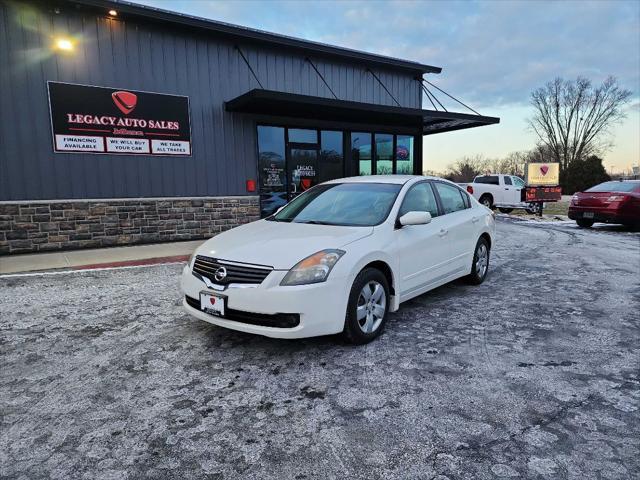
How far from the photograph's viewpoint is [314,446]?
2.48 meters

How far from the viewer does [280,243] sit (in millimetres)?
3838

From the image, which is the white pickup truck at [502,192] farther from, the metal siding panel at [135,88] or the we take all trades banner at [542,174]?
the metal siding panel at [135,88]

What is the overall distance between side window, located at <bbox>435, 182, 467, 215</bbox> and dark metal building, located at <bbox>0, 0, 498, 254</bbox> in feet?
17.2

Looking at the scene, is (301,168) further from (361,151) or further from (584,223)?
(584,223)

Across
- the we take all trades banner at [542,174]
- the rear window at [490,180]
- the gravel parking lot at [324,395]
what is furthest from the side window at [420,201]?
the rear window at [490,180]

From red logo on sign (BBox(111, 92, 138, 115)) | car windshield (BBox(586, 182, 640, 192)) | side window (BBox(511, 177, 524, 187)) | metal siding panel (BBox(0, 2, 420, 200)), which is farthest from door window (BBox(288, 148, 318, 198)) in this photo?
side window (BBox(511, 177, 524, 187))

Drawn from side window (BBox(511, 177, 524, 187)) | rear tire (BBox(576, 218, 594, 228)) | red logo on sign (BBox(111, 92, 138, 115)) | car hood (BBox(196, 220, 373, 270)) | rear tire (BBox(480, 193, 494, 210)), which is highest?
red logo on sign (BBox(111, 92, 138, 115))

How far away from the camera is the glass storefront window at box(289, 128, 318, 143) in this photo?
12.1 metres

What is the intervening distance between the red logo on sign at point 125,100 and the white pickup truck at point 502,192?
51.8 feet

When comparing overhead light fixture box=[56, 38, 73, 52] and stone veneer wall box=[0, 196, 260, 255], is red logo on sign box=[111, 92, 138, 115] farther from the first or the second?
stone veneer wall box=[0, 196, 260, 255]

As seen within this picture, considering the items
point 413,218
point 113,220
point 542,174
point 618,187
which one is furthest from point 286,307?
point 542,174

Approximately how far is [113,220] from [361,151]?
24.8 ft

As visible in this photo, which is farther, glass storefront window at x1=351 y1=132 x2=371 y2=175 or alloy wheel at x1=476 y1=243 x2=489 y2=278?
glass storefront window at x1=351 y1=132 x2=371 y2=175

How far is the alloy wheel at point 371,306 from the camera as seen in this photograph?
151 inches
